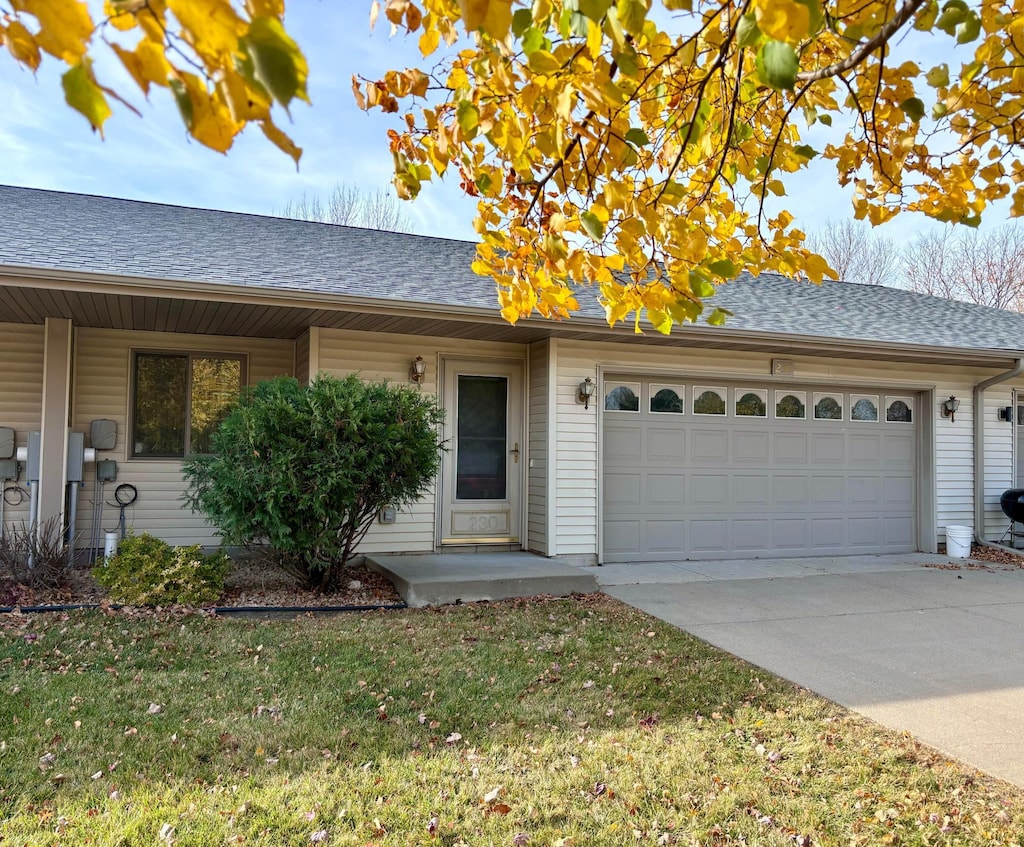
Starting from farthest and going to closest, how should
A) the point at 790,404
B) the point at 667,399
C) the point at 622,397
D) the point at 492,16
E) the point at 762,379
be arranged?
the point at 790,404
the point at 762,379
the point at 667,399
the point at 622,397
the point at 492,16

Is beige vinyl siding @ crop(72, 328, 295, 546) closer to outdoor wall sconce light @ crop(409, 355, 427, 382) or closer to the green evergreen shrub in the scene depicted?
the green evergreen shrub

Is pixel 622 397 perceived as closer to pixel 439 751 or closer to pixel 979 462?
pixel 979 462

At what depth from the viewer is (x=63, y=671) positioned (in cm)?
446

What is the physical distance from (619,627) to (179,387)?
18.2ft

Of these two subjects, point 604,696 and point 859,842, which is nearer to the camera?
point 859,842

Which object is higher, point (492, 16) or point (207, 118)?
point (492, 16)

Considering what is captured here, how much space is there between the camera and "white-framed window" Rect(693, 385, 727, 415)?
352 inches

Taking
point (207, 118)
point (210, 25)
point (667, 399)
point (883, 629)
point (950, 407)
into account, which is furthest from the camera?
point (950, 407)

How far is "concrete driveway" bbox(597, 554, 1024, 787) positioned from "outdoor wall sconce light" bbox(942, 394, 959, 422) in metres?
1.93

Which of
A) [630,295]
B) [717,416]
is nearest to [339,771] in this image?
[630,295]

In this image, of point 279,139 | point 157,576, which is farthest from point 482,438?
point 279,139

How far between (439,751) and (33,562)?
462cm

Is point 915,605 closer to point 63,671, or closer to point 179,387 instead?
point 63,671

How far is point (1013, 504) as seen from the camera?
991 cm
